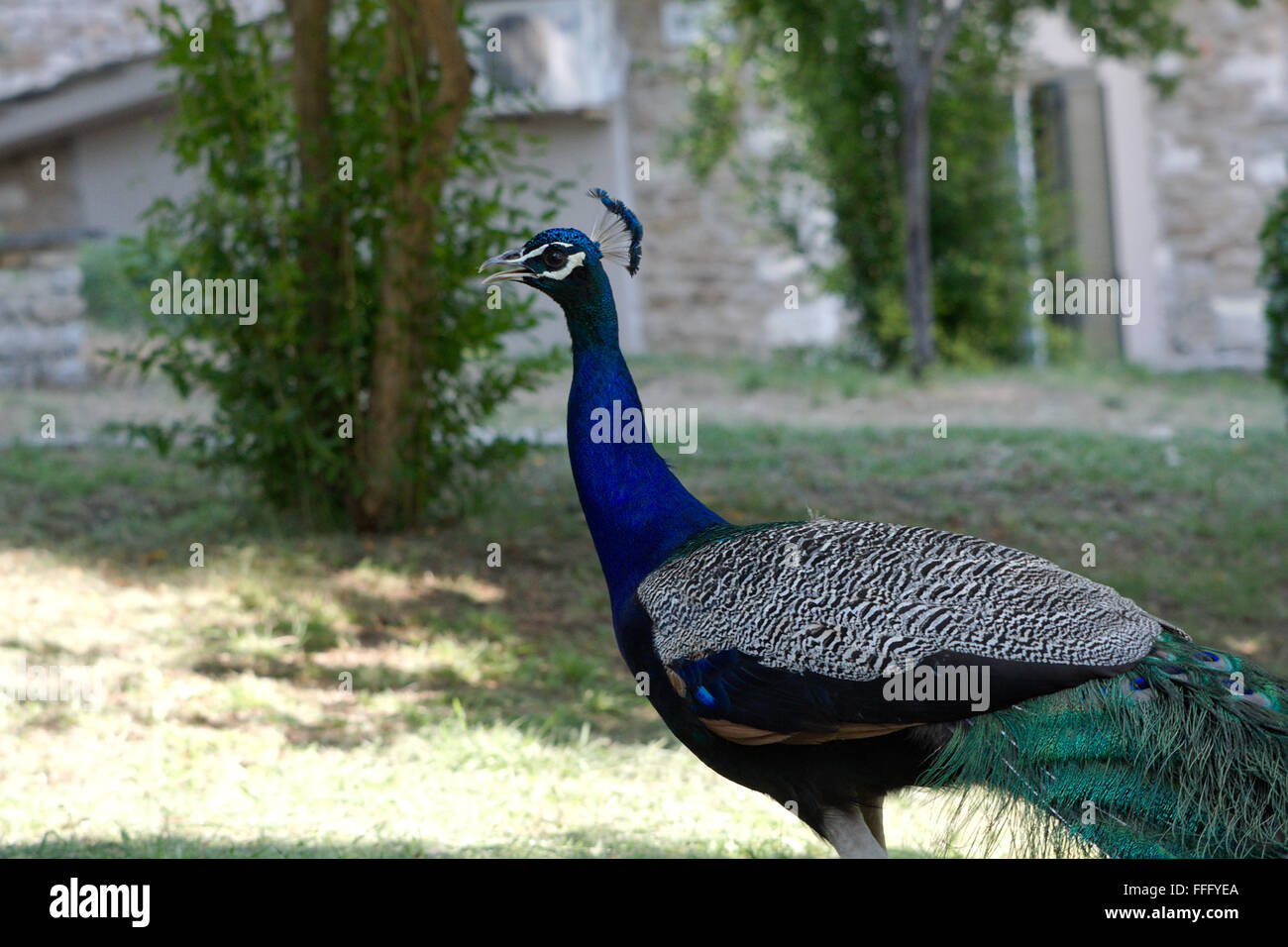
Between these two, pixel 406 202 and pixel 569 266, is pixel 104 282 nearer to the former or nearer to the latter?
pixel 406 202

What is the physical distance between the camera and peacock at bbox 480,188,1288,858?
8.74ft

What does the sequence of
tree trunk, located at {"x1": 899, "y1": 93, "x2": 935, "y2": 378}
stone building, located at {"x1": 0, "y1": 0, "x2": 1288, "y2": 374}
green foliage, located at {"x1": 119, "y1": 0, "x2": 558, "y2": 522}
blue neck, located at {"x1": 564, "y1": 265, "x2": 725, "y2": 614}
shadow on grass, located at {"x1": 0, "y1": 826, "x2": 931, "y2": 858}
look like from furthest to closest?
stone building, located at {"x1": 0, "y1": 0, "x2": 1288, "y2": 374} < tree trunk, located at {"x1": 899, "y1": 93, "x2": 935, "y2": 378} < green foliage, located at {"x1": 119, "y1": 0, "x2": 558, "y2": 522} < shadow on grass, located at {"x1": 0, "y1": 826, "x2": 931, "y2": 858} < blue neck, located at {"x1": 564, "y1": 265, "x2": 725, "y2": 614}

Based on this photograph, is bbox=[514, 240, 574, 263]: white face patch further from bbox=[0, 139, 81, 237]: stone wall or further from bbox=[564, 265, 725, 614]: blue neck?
bbox=[0, 139, 81, 237]: stone wall

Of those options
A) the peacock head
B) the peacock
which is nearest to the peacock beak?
the peacock head

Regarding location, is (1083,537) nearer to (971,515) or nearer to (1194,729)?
(971,515)

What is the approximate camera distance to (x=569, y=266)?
329 centimetres

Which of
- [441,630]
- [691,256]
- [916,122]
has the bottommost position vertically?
[441,630]

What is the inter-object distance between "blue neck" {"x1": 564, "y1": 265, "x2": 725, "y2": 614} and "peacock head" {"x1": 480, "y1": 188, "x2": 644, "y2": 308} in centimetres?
3

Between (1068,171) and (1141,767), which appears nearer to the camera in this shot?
(1141,767)

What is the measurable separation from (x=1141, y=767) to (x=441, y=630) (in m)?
3.48

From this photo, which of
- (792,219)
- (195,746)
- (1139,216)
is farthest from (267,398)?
(1139,216)

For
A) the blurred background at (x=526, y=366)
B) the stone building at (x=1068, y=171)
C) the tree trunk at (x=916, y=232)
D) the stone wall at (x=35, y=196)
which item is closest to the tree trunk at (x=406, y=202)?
the blurred background at (x=526, y=366)

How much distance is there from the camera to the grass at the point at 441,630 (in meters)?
3.96

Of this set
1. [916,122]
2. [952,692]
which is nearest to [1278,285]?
[916,122]
